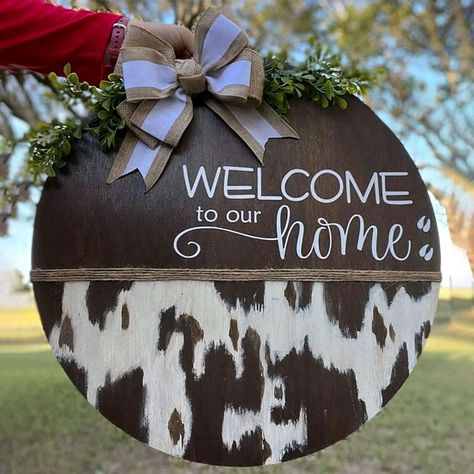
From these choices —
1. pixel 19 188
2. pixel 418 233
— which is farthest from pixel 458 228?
pixel 19 188

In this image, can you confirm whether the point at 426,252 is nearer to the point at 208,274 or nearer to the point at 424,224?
the point at 424,224

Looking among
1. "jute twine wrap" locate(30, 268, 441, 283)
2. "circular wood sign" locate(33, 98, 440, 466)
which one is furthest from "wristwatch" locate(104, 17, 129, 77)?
"jute twine wrap" locate(30, 268, 441, 283)

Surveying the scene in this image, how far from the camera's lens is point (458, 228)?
151cm

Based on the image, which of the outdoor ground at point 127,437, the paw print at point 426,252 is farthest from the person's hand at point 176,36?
the outdoor ground at point 127,437

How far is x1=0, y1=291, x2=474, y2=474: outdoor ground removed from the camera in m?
2.34

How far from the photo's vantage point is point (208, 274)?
848 mm

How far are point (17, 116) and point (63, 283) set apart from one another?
120cm

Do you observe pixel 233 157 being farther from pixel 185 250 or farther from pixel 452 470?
pixel 452 470

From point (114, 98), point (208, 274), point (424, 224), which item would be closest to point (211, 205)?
point (208, 274)

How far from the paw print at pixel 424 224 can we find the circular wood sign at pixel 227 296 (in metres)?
0.06

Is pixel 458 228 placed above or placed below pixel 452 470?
above

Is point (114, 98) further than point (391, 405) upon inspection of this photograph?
No

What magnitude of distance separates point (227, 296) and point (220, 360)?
0.10 m

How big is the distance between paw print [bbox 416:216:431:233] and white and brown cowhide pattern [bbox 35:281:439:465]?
0.13 metres
